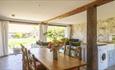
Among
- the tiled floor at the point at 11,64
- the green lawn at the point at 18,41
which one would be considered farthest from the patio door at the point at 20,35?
the tiled floor at the point at 11,64

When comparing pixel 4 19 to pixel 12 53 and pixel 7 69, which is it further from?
pixel 7 69

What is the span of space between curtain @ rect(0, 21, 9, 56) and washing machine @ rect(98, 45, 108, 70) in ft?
16.9

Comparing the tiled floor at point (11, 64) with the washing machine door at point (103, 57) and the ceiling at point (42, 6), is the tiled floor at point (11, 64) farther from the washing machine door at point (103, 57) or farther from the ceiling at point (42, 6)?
the ceiling at point (42, 6)

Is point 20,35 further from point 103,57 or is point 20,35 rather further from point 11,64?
point 103,57

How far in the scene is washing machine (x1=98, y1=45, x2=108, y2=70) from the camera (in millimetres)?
4059

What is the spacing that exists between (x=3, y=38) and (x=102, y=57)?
529 centimetres

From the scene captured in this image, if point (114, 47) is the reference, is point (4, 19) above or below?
above

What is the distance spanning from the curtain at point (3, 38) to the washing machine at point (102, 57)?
5.14 m

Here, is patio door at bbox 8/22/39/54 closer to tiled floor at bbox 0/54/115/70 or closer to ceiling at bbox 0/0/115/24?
tiled floor at bbox 0/54/115/70

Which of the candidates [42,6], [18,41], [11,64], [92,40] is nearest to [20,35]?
[18,41]

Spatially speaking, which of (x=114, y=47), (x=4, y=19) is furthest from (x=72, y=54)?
(x=4, y=19)

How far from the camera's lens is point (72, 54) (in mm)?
2967

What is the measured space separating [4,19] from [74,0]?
459 centimetres

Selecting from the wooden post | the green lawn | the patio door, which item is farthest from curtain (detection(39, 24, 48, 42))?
the wooden post
